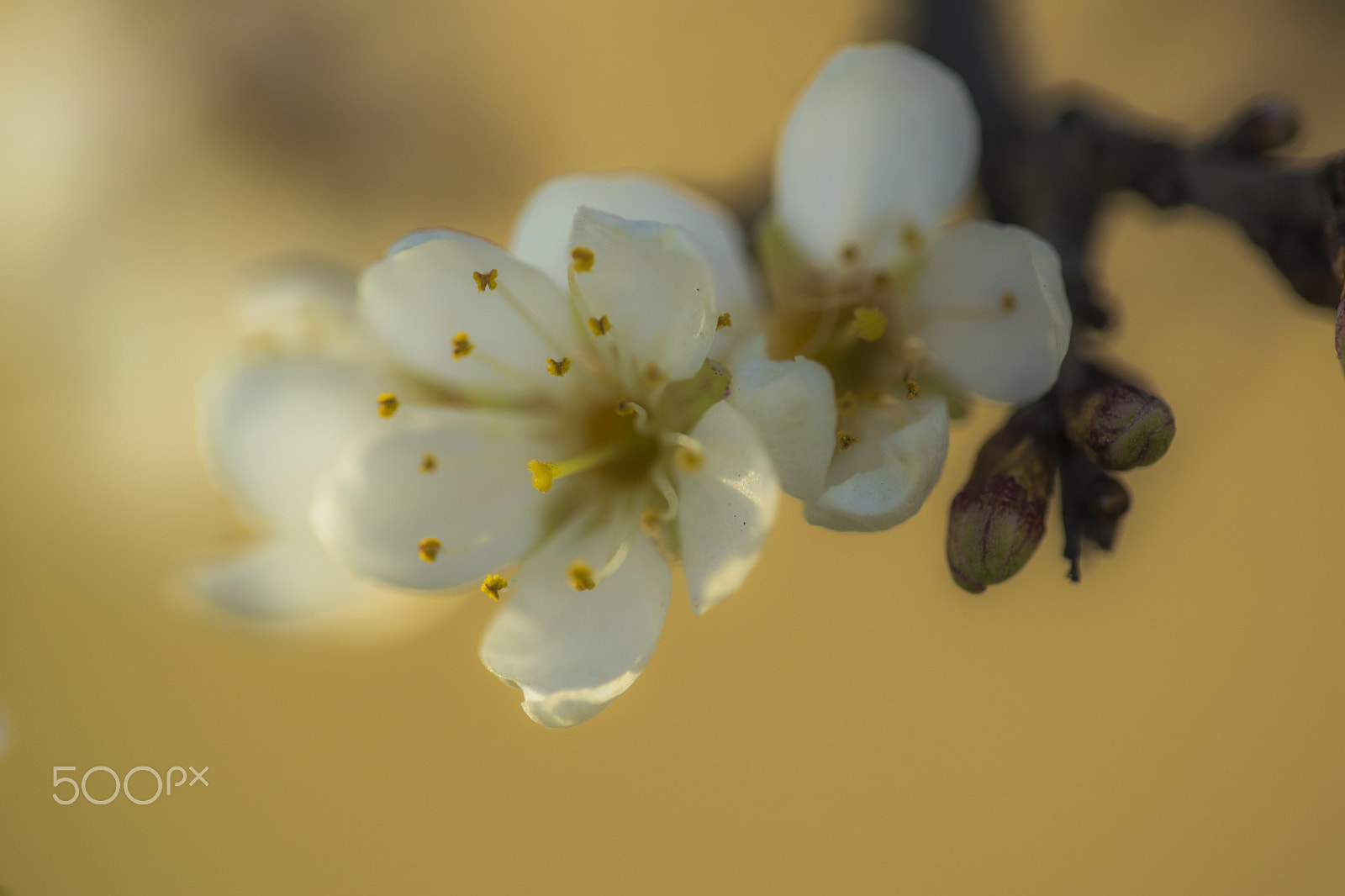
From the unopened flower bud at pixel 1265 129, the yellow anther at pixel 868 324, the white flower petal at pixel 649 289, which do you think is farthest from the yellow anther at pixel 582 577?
the unopened flower bud at pixel 1265 129

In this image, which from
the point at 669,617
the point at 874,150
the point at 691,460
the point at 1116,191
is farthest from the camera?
the point at 669,617

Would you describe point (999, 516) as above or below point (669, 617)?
above

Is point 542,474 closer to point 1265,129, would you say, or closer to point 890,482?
point 890,482

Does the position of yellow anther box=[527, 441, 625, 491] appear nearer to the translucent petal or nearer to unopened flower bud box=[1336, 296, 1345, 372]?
the translucent petal

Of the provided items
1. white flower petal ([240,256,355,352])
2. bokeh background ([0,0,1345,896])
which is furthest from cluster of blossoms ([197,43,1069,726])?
bokeh background ([0,0,1345,896])

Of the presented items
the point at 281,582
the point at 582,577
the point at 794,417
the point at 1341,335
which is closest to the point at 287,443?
the point at 281,582

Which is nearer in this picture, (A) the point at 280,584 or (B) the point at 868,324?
(B) the point at 868,324

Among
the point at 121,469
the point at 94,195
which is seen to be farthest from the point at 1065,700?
the point at 94,195

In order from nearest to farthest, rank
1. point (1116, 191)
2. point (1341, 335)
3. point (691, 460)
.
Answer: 1. point (1341, 335)
2. point (691, 460)
3. point (1116, 191)
